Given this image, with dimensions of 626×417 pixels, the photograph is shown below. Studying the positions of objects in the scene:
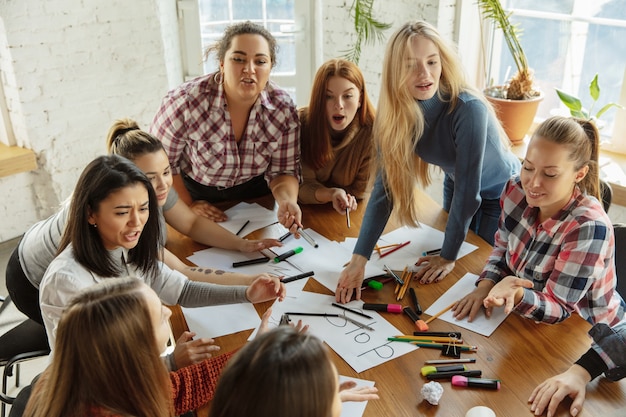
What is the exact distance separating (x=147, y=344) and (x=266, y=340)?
1.11ft

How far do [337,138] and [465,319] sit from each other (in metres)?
0.98

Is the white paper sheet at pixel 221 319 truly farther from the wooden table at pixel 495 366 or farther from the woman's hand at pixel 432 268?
the woman's hand at pixel 432 268

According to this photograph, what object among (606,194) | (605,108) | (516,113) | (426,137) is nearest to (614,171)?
(605,108)

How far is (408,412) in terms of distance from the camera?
4.25ft

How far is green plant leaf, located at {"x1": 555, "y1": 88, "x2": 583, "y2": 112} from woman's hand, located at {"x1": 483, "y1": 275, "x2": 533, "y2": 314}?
5.38 feet

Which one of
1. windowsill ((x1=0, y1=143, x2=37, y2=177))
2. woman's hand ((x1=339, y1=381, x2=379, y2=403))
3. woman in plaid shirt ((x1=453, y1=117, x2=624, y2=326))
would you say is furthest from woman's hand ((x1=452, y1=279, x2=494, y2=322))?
windowsill ((x1=0, y1=143, x2=37, y2=177))

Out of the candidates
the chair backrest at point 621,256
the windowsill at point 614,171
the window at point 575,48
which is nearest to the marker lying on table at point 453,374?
the chair backrest at point 621,256

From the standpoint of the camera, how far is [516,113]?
9.86ft

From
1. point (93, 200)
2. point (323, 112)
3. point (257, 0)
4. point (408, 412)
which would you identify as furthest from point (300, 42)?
point (408, 412)

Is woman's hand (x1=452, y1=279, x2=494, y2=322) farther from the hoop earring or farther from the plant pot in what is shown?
the plant pot

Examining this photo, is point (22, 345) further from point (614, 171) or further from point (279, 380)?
point (614, 171)

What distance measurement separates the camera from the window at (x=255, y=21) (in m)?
3.68

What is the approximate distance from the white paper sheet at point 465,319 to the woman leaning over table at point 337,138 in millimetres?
558

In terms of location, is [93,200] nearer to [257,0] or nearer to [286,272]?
[286,272]
